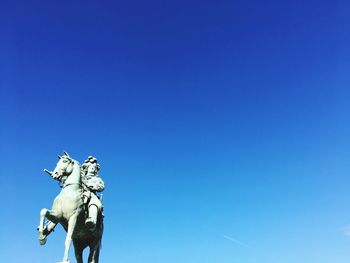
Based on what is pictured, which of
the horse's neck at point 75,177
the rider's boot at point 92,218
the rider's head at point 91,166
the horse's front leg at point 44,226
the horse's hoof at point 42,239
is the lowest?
the horse's hoof at point 42,239

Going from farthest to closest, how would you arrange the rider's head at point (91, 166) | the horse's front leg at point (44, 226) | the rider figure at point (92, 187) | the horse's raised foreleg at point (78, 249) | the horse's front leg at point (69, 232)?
the rider's head at point (91, 166) → the horse's raised foreleg at point (78, 249) → the rider figure at point (92, 187) → the horse's front leg at point (44, 226) → the horse's front leg at point (69, 232)

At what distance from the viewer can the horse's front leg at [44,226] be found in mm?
14078

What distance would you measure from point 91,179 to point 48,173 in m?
1.90

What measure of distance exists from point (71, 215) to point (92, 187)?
2.50 metres

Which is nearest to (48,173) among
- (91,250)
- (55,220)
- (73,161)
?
(73,161)

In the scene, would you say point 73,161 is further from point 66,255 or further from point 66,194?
point 66,255

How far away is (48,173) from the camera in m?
16.0

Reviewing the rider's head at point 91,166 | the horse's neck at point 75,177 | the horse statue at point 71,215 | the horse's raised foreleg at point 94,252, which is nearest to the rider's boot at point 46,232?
the horse statue at point 71,215

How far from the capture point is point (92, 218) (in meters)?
15.7

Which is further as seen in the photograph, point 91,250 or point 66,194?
point 91,250

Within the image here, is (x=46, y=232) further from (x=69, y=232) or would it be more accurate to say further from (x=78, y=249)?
(x=78, y=249)

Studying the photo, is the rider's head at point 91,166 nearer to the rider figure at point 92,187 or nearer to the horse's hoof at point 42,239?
the rider figure at point 92,187

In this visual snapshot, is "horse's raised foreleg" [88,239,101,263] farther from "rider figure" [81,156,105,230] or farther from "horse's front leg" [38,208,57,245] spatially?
"horse's front leg" [38,208,57,245]

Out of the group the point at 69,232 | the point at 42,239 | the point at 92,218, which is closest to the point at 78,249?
the point at 92,218
